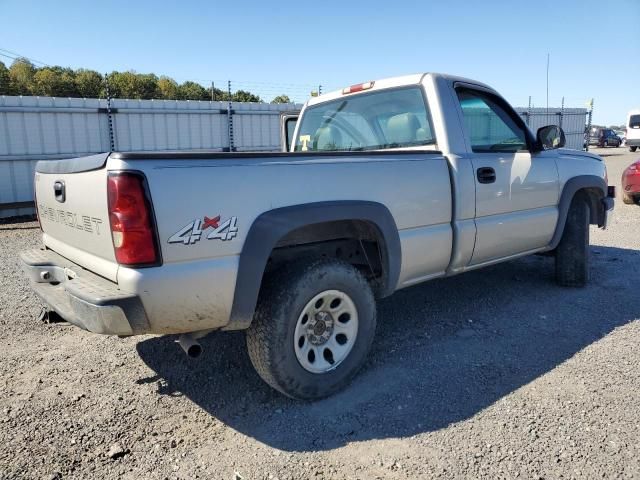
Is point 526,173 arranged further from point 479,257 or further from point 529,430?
point 529,430

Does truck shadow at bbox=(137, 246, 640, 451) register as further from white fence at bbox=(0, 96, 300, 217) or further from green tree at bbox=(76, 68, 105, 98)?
green tree at bbox=(76, 68, 105, 98)

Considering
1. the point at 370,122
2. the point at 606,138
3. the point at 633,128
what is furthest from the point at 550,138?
the point at 606,138

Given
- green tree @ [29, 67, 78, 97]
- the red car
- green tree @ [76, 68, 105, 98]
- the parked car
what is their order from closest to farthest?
the red car < green tree @ [29, 67, 78, 97] < green tree @ [76, 68, 105, 98] < the parked car

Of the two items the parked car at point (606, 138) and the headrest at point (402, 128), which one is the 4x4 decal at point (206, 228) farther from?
the parked car at point (606, 138)

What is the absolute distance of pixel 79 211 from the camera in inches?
107

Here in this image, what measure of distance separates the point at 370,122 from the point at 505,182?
48.1 inches

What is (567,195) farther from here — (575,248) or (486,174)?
(486,174)

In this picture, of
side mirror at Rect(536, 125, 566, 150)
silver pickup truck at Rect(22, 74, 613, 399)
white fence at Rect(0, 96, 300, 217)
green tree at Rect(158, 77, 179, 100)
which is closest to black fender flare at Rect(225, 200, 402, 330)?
silver pickup truck at Rect(22, 74, 613, 399)

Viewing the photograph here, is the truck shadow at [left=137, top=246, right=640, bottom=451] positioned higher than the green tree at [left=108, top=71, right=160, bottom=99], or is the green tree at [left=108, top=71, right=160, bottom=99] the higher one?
the green tree at [left=108, top=71, right=160, bottom=99]

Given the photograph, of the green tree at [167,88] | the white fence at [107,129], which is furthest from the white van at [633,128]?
the green tree at [167,88]

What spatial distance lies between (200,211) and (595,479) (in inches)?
86.7

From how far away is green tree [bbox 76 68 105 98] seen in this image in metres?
38.4

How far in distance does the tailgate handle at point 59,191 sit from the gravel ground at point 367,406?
47.9 inches

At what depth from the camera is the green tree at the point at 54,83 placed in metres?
32.9
